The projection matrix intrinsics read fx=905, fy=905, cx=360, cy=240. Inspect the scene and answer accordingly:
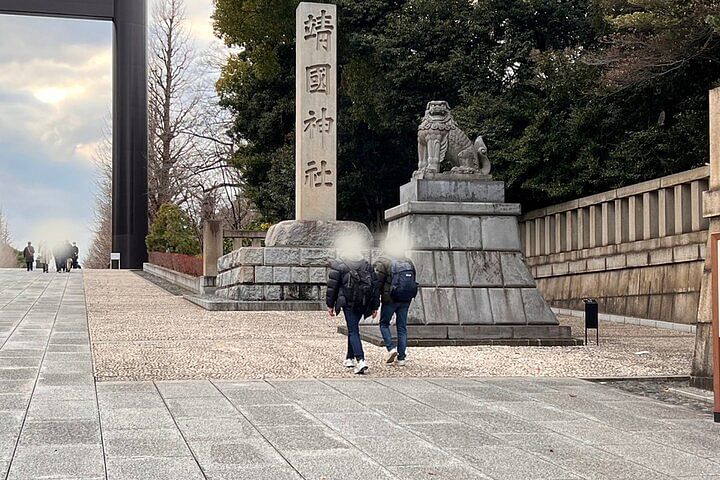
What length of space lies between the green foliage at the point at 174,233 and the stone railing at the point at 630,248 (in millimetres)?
18949

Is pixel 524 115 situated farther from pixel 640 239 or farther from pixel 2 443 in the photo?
pixel 2 443

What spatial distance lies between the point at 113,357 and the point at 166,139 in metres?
35.5

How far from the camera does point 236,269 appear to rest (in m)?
18.3

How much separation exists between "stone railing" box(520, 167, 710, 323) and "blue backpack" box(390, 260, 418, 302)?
6.55 m

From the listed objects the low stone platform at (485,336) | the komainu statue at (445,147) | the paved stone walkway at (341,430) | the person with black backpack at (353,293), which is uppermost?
the komainu statue at (445,147)

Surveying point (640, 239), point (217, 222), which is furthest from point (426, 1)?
point (640, 239)

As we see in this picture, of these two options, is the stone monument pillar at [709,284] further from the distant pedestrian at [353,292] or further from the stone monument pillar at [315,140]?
the stone monument pillar at [315,140]

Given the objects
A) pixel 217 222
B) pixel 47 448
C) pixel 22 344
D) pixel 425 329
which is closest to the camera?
pixel 47 448

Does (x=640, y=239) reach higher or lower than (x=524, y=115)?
lower

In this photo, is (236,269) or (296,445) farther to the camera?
(236,269)

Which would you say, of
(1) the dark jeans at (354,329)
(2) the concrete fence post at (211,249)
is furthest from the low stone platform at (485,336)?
(2) the concrete fence post at (211,249)

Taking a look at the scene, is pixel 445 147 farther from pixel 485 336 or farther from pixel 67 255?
pixel 67 255

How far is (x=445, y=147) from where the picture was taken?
507 inches

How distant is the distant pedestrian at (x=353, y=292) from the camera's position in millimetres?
8734
